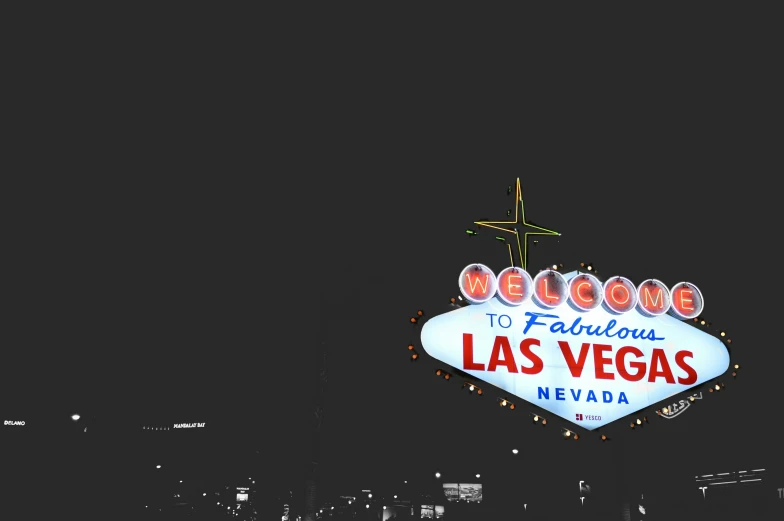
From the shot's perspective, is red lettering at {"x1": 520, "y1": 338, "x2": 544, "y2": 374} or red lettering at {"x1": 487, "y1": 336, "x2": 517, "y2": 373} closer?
red lettering at {"x1": 487, "y1": 336, "x2": 517, "y2": 373}

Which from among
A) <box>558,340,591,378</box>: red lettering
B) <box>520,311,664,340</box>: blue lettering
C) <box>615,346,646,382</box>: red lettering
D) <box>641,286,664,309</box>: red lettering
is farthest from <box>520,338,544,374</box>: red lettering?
<box>641,286,664,309</box>: red lettering

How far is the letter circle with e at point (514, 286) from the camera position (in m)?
14.2

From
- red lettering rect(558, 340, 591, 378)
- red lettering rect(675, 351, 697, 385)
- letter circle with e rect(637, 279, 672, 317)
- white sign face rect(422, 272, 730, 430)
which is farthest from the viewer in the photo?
letter circle with e rect(637, 279, 672, 317)

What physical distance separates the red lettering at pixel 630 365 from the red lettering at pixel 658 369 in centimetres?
21

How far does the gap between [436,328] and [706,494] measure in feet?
110

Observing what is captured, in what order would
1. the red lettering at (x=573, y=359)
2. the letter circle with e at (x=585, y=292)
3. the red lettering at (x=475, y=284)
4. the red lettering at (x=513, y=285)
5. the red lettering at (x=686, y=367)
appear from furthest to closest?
the red lettering at (x=686, y=367)
the letter circle with e at (x=585, y=292)
the red lettering at (x=573, y=359)
the red lettering at (x=513, y=285)
the red lettering at (x=475, y=284)

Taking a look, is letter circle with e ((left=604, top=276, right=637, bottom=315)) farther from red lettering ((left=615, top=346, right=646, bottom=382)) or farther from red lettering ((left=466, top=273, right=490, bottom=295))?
red lettering ((left=466, top=273, right=490, bottom=295))

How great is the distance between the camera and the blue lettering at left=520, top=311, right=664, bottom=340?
14453 millimetres

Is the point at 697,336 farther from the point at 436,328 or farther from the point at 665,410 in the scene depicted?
the point at 436,328

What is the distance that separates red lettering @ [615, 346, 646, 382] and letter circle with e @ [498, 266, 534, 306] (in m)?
2.38

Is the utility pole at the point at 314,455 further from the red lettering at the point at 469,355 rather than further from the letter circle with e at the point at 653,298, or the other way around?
the letter circle with e at the point at 653,298

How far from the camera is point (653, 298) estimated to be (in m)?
15.1

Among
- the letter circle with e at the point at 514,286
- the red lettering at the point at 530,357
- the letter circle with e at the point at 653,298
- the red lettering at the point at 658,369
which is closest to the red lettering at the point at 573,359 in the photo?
the red lettering at the point at 530,357

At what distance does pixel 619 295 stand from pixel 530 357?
94.6 inches
